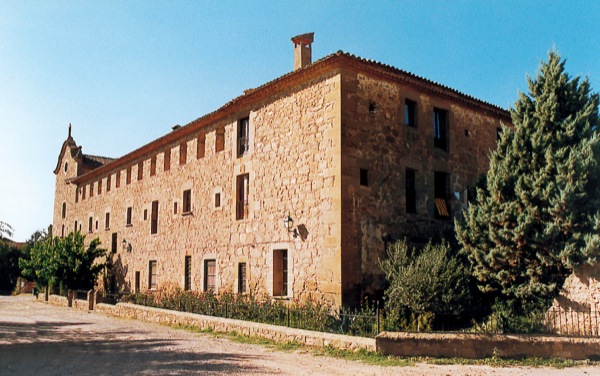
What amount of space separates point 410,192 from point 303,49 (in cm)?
621

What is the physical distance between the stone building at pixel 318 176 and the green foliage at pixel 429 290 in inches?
59.6

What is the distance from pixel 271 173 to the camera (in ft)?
54.7

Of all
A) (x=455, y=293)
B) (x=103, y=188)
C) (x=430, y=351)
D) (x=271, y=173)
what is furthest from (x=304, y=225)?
(x=103, y=188)

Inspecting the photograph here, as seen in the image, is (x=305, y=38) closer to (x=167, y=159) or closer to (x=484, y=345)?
(x=167, y=159)

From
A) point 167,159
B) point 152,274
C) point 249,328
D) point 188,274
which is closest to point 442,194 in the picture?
point 249,328

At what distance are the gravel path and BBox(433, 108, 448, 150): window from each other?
9.30 m

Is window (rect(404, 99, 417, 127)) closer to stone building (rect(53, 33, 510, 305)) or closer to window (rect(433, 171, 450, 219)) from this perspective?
stone building (rect(53, 33, 510, 305))

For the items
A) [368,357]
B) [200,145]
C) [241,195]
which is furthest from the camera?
[200,145]

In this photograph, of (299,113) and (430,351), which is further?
(299,113)

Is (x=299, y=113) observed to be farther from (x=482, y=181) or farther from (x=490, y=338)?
(x=490, y=338)

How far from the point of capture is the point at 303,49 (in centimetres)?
1797

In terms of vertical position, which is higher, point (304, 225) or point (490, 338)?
point (304, 225)

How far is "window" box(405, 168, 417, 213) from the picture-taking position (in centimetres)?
1609

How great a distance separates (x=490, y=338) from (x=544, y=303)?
2.35 m
